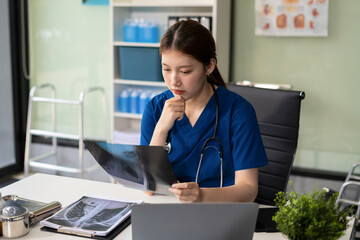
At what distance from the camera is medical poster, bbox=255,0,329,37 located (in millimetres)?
2793

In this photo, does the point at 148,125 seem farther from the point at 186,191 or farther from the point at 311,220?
the point at 311,220

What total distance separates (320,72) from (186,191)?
183 centimetres

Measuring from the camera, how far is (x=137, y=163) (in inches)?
50.7

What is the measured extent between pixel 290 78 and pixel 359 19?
53 centimetres

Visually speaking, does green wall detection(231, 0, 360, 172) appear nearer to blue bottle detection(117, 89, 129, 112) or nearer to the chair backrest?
blue bottle detection(117, 89, 129, 112)

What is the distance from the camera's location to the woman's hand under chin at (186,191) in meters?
1.30

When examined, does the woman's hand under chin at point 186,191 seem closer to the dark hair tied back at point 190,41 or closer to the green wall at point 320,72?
the dark hair tied back at point 190,41

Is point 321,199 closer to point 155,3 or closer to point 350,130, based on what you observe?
point 350,130

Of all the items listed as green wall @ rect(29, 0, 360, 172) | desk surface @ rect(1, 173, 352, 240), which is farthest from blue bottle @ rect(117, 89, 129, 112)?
desk surface @ rect(1, 173, 352, 240)

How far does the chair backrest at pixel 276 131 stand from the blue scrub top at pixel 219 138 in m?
0.19

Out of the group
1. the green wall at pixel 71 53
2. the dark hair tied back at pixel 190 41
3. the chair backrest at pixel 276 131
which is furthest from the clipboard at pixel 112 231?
the green wall at pixel 71 53

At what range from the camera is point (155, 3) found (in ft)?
9.80

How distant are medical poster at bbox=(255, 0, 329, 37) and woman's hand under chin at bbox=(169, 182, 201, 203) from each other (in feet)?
6.01

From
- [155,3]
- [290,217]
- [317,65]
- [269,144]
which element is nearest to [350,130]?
[317,65]
